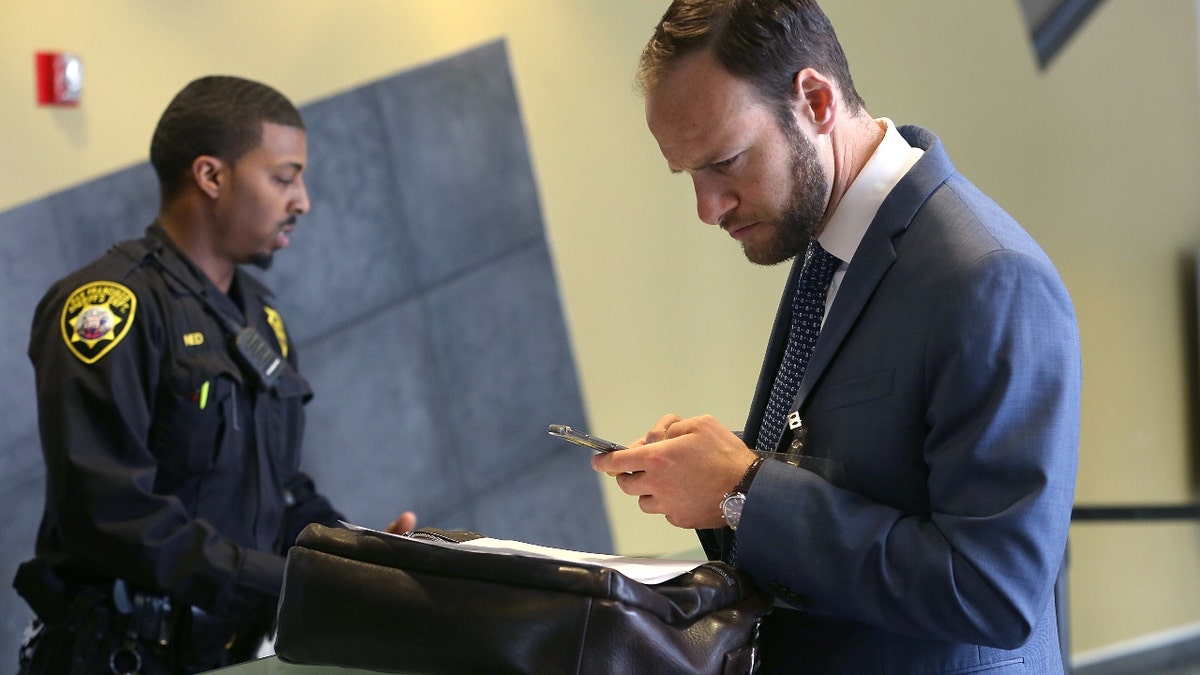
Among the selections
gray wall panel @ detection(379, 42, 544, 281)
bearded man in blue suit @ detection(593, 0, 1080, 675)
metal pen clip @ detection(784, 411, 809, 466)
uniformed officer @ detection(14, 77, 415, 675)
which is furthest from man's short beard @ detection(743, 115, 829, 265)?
gray wall panel @ detection(379, 42, 544, 281)

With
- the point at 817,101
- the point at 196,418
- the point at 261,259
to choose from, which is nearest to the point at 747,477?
the point at 817,101

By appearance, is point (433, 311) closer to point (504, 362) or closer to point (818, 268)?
point (504, 362)

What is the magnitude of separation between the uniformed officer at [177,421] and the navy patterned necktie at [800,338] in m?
1.20

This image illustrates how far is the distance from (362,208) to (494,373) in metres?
0.63

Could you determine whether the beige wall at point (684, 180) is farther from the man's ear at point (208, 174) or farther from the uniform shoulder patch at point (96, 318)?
the uniform shoulder patch at point (96, 318)

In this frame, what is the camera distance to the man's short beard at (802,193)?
52.7 inches

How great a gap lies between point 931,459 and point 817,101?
0.44m

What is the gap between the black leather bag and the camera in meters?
1.05

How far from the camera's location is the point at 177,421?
2.23 m

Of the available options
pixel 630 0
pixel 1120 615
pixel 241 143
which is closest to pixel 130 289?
pixel 241 143

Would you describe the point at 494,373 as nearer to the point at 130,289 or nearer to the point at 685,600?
the point at 130,289

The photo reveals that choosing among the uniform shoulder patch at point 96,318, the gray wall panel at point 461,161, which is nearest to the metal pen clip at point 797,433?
the uniform shoulder patch at point 96,318

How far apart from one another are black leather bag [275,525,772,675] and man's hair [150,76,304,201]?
1.49 meters

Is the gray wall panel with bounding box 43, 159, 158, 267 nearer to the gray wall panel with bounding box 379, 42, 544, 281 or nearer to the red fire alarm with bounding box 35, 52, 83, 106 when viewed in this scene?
the red fire alarm with bounding box 35, 52, 83, 106
